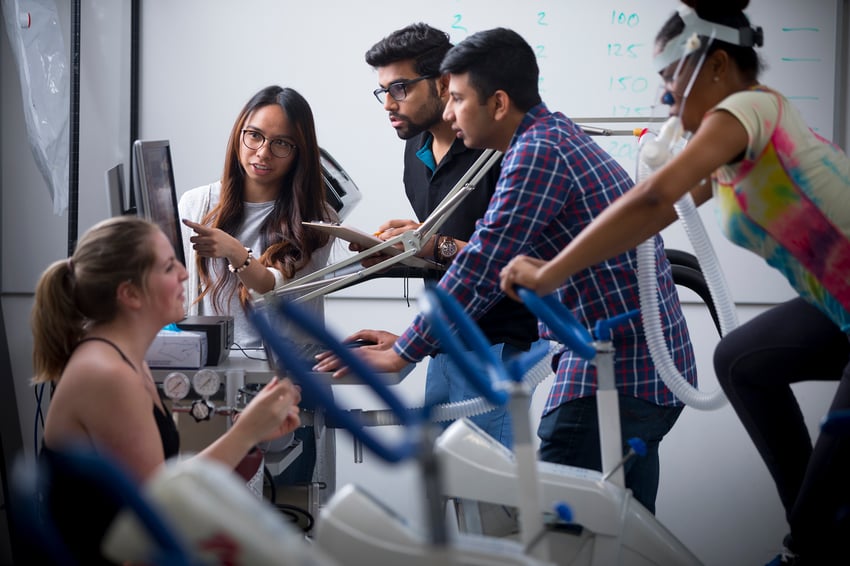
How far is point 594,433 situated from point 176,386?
0.81 m

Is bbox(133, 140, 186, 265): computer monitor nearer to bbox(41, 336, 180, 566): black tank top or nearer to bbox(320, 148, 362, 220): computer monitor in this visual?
bbox(320, 148, 362, 220): computer monitor

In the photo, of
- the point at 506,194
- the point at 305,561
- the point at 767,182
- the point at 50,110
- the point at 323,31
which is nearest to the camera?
the point at 305,561

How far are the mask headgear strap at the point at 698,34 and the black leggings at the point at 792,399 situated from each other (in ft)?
1.37

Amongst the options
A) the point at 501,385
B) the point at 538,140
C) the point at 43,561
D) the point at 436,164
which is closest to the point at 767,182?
the point at 538,140

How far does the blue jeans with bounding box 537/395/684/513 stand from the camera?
5.67 ft

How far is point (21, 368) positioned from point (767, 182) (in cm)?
296

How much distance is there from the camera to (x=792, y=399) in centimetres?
152

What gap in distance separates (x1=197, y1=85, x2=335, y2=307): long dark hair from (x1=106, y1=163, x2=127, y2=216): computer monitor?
31cm

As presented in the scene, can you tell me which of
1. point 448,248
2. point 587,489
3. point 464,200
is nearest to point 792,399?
point 587,489

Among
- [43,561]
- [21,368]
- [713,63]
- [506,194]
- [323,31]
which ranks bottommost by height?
[21,368]

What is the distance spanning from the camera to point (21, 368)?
138 inches

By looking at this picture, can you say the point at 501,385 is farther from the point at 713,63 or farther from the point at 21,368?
the point at 21,368

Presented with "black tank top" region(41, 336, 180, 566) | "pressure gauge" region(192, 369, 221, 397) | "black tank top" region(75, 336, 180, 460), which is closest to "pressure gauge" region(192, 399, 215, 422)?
"pressure gauge" region(192, 369, 221, 397)

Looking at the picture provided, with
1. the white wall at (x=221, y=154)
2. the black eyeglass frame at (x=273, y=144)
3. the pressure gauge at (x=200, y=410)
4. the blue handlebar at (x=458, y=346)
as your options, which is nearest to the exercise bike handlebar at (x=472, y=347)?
the blue handlebar at (x=458, y=346)
